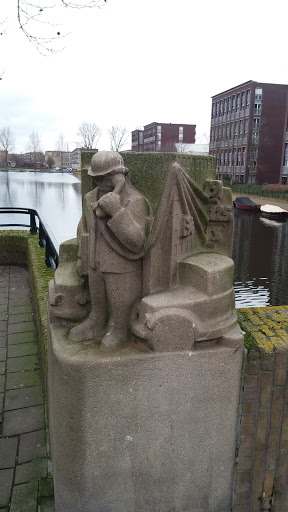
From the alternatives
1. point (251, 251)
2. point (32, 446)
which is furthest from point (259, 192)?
point (32, 446)

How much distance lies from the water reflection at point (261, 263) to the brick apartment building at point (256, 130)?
98.2 feet

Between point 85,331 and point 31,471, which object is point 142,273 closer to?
point 85,331

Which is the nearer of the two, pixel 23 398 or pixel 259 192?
pixel 23 398

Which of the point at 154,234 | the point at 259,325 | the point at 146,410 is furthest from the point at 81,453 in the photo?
the point at 259,325

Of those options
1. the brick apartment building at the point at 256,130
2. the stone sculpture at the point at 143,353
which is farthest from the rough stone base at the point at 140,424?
the brick apartment building at the point at 256,130

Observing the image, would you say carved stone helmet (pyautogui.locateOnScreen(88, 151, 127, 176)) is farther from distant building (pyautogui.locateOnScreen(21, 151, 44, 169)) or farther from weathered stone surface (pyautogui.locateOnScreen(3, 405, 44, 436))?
distant building (pyautogui.locateOnScreen(21, 151, 44, 169))

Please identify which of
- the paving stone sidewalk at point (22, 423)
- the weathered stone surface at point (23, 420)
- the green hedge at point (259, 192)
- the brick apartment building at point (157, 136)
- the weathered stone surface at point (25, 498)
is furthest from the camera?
the brick apartment building at point (157, 136)

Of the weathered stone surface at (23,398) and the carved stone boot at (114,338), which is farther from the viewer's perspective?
the weathered stone surface at (23,398)

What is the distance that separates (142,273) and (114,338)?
1.58 feet

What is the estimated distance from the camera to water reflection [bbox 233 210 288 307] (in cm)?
1363

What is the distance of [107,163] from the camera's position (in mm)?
2518

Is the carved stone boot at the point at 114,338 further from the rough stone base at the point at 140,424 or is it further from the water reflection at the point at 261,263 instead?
the water reflection at the point at 261,263

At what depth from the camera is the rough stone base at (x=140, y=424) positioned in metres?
2.54

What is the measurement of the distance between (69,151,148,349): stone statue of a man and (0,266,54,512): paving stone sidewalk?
1411 mm
